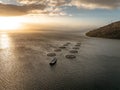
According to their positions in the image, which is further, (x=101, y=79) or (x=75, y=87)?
(x=101, y=79)

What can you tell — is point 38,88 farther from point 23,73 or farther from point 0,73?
point 0,73

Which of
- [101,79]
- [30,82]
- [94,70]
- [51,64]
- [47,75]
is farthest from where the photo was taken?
[51,64]

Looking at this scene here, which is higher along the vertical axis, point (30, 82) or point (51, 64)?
point (30, 82)

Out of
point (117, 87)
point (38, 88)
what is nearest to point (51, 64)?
point (38, 88)

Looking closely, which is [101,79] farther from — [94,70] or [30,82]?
[30,82]

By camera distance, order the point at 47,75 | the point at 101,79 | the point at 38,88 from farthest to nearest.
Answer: the point at 47,75 → the point at 101,79 → the point at 38,88

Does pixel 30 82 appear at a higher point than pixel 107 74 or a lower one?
Answer: higher

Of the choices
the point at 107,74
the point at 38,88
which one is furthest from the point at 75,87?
the point at 107,74

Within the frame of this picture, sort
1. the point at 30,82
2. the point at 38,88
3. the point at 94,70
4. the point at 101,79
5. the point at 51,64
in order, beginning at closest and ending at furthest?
the point at 38,88 → the point at 30,82 → the point at 101,79 → the point at 94,70 → the point at 51,64

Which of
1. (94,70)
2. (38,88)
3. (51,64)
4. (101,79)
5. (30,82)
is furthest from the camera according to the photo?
(51,64)
